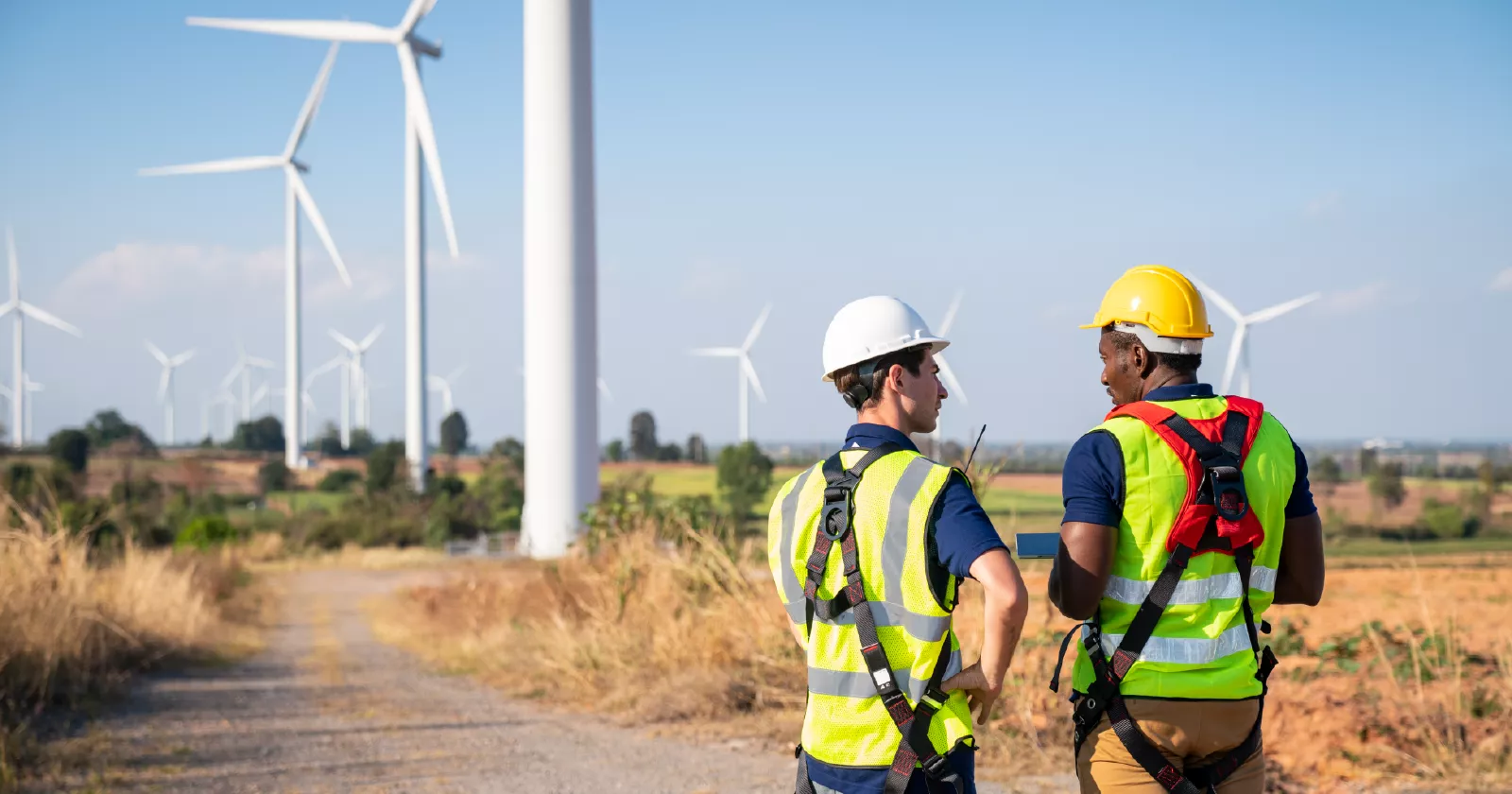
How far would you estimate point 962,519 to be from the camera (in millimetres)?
2957

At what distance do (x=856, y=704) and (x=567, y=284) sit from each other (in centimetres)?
2410

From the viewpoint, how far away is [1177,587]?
10.3 ft

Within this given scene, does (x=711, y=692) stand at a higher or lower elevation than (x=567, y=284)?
lower

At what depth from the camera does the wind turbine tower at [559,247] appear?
85.9ft

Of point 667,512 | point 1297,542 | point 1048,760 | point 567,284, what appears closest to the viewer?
point 1297,542

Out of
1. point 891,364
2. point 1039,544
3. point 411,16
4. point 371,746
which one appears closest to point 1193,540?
point 1039,544

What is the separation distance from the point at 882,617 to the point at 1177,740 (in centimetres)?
83

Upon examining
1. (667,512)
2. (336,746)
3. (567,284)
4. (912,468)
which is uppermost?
(567,284)

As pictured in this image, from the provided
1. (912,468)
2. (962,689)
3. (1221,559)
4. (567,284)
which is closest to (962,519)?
(912,468)

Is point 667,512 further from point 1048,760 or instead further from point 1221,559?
point 1221,559

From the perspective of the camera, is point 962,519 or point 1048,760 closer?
point 962,519

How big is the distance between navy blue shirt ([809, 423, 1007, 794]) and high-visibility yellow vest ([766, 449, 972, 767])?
0.03m

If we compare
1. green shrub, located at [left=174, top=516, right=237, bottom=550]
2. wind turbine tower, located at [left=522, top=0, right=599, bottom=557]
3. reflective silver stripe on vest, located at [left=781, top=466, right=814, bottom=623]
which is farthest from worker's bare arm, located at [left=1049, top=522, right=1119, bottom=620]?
green shrub, located at [left=174, top=516, right=237, bottom=550]

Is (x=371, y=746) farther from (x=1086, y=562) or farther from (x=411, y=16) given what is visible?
(x=411, y=16)
